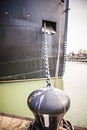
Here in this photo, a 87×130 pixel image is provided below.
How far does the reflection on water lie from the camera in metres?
2.83

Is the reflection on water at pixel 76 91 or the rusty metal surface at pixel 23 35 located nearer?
the rusty metal surface at pixel 23 35

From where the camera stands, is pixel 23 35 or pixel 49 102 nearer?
pixel 49 102

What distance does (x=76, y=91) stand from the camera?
3.12 m

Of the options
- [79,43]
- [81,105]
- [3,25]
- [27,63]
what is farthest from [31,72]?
[79,43]

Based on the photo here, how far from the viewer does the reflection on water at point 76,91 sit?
9.28ft

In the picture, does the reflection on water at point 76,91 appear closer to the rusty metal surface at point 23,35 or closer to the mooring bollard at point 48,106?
the rusty metal surface at point 23,35

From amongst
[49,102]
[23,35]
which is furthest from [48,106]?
[23,35]

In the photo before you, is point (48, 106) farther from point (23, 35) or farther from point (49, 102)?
point (23, 35)

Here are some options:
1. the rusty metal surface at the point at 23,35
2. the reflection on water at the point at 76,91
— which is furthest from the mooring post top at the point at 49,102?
the reflection on water at the point at 76,91

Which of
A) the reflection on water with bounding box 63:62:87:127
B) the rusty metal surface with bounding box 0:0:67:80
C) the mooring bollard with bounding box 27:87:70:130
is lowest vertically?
the reflection on water with bounding box 63:62:87:127

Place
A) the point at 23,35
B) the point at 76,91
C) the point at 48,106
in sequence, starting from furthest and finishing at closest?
the point at 76,91 < the point at 23,35 < the point at 48,106

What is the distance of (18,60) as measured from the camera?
7.00 ft

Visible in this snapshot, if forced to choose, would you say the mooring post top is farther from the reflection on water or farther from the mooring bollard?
the reflection on water

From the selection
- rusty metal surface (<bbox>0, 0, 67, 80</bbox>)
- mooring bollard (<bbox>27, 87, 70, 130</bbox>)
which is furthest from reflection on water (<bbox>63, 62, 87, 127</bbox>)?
mooring bollard (<bbox>27, 87, 70, 130</bbox>)
